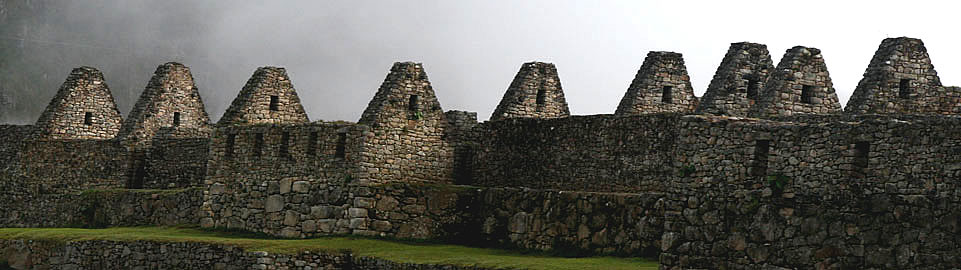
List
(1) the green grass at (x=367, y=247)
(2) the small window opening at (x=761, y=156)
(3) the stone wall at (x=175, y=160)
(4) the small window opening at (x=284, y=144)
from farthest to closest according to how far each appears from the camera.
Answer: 1. (3) the stone wall at (x=175, y=160)
2. (4) the small window opening at (x=284, y=144)
3. (1) the green grass at (x=367, y=247)
4. (2) the small window opening at (x=761, y=156)

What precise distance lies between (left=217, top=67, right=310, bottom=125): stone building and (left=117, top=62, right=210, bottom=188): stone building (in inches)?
135

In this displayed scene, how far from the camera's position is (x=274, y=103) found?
3928cm

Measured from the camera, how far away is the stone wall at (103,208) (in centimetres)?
3912

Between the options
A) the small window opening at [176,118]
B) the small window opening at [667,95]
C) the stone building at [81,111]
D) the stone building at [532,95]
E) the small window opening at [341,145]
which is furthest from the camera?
the stone building at [81,111]

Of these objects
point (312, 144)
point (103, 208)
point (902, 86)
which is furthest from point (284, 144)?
point (902, 86)

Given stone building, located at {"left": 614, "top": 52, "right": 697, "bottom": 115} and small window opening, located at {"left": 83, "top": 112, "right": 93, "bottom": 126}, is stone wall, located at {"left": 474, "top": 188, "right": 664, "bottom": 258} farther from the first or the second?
small window opening, located at {"left": 83, "top": 112, "right": 93, "bottom": 126}

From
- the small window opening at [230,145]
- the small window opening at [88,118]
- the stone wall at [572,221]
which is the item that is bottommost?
the stone wall at [572,221]

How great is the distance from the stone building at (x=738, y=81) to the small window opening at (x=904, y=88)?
3.02m

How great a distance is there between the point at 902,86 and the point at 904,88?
5cm

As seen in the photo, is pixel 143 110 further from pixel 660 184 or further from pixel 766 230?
pixel 766 230

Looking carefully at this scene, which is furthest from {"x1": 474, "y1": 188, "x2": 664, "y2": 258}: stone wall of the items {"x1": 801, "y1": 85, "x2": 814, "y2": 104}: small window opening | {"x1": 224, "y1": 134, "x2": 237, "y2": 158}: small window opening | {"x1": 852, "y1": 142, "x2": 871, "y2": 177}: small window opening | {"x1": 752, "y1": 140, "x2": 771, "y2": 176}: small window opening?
{"x1": 224, "y1": 134, "x2": 237, "y2": 158}: small window opening

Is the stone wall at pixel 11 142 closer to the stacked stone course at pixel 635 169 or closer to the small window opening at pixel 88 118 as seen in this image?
the small window opening at pixel 88 118

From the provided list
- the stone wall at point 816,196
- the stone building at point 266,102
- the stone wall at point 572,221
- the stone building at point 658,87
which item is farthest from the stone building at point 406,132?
the stone wall at point 816,196

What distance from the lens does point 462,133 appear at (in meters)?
35.4
